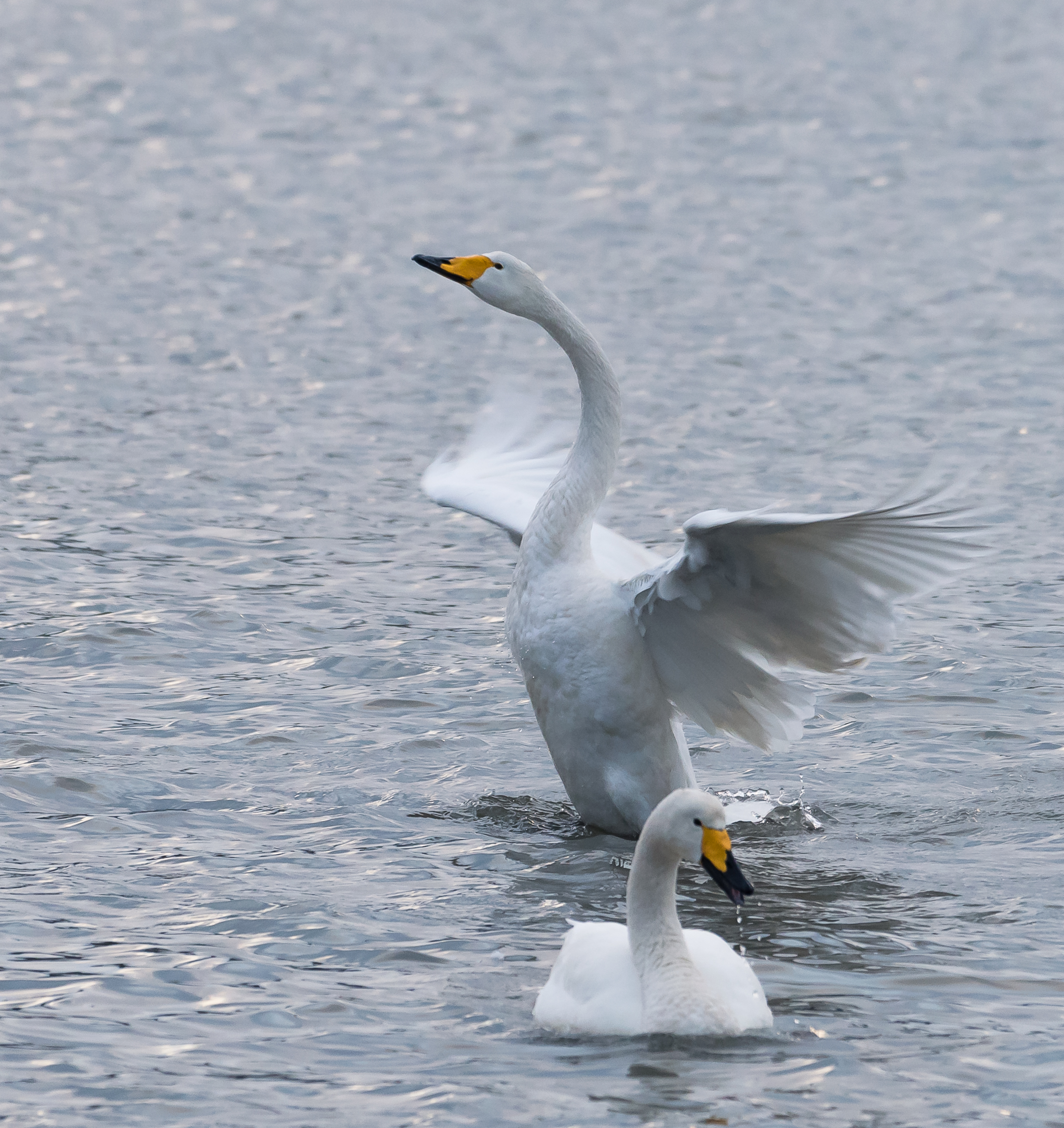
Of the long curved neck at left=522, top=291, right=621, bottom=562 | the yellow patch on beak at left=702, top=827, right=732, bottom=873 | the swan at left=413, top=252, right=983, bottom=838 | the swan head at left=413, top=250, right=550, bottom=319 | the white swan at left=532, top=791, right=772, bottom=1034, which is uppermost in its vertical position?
the swan head at left=413, top=250, right=550, bottom=319

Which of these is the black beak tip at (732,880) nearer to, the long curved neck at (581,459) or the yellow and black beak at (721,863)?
the yellow and black beak at (721,863)

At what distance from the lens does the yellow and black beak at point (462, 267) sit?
8.33 meters

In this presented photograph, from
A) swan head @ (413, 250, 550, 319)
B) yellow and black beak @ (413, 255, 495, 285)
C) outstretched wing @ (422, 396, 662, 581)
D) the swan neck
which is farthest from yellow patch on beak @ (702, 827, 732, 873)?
yellow and black beak @ (413, 255, 495, 285)

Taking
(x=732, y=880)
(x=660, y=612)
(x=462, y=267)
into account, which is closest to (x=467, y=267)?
(x=462, y=267)

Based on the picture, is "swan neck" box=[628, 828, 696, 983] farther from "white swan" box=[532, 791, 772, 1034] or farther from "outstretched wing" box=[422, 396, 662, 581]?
"outstretched wing" box=[422, 396, 662, 581]

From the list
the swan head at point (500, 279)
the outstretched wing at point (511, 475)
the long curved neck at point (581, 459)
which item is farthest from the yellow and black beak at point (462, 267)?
the outstretched wing at point (511, 475)

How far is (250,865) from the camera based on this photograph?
7.82 metres

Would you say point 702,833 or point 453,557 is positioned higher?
point 453,557

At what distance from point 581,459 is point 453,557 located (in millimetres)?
3974

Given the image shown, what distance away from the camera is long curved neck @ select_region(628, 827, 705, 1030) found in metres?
6.32

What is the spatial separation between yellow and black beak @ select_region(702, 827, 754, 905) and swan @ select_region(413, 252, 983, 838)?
1047 millimetres

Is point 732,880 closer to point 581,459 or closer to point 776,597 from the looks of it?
point 776,597

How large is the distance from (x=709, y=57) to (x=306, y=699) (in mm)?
19061

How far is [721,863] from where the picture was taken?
21.5ft
